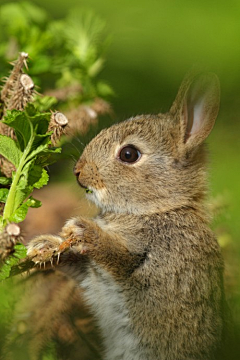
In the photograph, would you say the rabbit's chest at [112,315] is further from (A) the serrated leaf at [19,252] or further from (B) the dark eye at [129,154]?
(B) the dark eye at [129,154]

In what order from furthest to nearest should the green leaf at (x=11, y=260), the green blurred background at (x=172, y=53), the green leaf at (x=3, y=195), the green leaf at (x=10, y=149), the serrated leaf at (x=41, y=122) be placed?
the green blurred background at (x=172, y=53) → the green leaf at (x=3, y=195) → the green leaf at (x=10, y=149) → the serrated leaf at (x=41, y=122) → the green leaf at (x=11, y=260)

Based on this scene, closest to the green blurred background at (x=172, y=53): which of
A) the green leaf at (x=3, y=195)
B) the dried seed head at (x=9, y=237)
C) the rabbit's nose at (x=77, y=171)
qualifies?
the rabbit's nose at (x=77, y=171)

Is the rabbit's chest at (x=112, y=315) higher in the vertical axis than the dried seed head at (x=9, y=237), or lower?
lower

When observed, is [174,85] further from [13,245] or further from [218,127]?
[13,245]

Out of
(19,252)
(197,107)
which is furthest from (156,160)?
(19,252)

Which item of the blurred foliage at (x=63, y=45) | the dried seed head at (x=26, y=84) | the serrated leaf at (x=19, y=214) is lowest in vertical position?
the serrated leaf at (x=19, y=214)

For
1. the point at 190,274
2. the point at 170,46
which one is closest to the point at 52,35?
the point at 190,274
